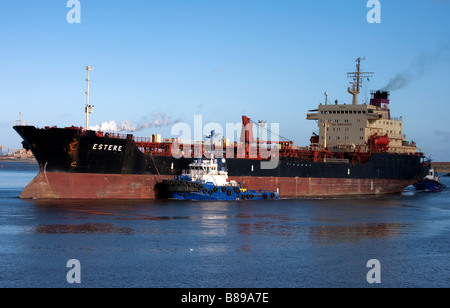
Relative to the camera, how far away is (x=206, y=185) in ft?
110

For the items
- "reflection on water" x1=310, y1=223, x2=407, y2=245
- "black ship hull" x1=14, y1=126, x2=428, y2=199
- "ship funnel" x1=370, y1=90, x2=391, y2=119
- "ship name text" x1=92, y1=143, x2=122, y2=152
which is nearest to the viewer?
"reflection on water" x1=310, y1=223, x2=407, y2=245

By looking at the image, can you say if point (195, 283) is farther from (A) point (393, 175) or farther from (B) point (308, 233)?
(A) point (393, 175)

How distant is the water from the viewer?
1462 cm

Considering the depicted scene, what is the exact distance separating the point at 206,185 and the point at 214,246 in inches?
587

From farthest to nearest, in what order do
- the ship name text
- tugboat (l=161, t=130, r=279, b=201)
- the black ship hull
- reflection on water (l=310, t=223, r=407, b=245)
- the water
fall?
tugboat (l=161, t=130, r=279, b=201), the ship name text, the black ship hull, reflection on water (l=310, t=223, r=407, b=245), the water

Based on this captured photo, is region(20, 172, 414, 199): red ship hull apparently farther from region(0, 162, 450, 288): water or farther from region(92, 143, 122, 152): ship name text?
region(92, 143, 122, 152): ship name text

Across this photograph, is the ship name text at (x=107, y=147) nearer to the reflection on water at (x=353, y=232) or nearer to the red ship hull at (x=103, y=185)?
the red ship hull at (x=103, y=185)

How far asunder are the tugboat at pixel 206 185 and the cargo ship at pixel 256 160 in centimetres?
105

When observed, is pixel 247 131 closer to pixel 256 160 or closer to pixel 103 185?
pixel 256 160

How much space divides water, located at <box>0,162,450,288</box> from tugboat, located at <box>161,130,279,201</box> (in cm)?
275

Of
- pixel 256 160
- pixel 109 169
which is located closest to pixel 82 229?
pixel 109 169

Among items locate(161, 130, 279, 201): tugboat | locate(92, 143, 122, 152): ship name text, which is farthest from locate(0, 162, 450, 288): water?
locate(92, 143, 122, 152): ship name text

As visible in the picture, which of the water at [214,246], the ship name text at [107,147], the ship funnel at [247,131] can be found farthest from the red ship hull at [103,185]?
the ship funnel at [247,131]
